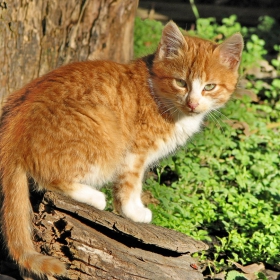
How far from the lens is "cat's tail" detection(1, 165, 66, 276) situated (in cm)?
377

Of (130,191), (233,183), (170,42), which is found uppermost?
(170,42)

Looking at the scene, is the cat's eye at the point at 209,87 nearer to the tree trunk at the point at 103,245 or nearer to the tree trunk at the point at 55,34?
the tree trunk at the point at 103,245

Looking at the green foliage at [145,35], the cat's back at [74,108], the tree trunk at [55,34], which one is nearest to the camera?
the cat's back at [74,108]

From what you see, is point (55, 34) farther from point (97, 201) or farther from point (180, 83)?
point (97, 201)

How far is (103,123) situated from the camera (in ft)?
14.0

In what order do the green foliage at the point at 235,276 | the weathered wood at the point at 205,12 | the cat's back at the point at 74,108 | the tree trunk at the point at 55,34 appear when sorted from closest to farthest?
the cat's back at the point at 74,108 < the green foliage at the point at 235,276 < the tree trunk at the point at 55,34 < the weathered wood at the point at 205,12

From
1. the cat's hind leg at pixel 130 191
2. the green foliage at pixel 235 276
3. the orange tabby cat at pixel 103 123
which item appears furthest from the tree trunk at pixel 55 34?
the green foliage at pixel 235 276

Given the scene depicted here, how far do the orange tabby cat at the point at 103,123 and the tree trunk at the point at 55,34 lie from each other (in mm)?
805

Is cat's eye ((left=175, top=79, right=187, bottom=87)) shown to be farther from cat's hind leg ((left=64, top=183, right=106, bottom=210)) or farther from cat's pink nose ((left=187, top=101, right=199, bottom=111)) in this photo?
cat's hind leg ((left=64, top=183, right=106, bottom=210))

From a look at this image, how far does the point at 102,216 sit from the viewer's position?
13.3 ft

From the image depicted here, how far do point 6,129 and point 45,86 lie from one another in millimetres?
417

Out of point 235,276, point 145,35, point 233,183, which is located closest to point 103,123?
point 235,276

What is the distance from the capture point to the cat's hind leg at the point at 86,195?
4098 mm

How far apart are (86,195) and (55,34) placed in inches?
Answer: 77.4
